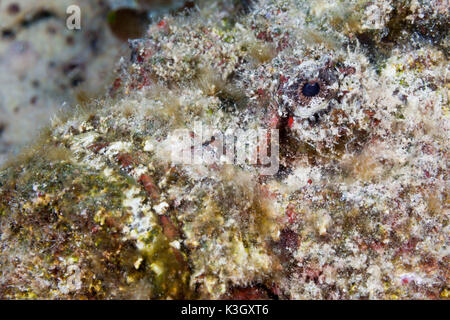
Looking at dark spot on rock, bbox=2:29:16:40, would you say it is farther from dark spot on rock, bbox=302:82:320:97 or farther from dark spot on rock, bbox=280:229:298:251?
dark spot on rock, bbox=280:229:298:251

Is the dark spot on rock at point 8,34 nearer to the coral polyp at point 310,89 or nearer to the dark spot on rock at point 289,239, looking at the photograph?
the coral polyp at point 310,89

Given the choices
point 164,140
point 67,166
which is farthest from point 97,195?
point 164,140

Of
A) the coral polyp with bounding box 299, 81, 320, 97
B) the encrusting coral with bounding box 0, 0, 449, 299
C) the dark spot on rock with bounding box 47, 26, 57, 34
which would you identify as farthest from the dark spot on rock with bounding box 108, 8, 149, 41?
the coral polyp with bounding box 299, 81, 320, 97

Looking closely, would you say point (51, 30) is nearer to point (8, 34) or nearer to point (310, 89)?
point (8, 34)

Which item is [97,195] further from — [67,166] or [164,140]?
[164,140]

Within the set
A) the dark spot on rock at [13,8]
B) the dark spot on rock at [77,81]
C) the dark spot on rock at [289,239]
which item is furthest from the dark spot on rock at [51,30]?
the dark spot on rock at [289,239]

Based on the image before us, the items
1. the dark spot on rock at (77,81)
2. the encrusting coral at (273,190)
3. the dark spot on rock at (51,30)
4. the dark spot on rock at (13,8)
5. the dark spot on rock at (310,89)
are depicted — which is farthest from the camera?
the dark spot on rock at (77,81)

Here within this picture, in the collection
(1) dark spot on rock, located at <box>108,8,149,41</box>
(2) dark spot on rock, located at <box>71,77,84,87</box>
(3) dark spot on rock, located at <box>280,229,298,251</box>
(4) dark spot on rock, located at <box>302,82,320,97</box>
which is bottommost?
(3) dark spot on rock, located at <box>280,229,298,251</box>
